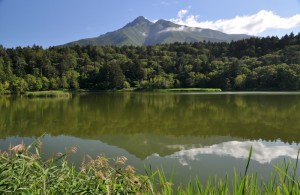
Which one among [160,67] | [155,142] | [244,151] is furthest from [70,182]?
[160,67]

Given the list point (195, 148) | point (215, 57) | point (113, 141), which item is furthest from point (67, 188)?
point (215, 57)

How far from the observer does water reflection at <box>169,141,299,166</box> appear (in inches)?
483

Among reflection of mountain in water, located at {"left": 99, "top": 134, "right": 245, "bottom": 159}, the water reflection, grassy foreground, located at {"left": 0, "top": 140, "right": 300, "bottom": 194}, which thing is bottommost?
reflection of mountain in water, located at {"left": 99, "top": 134, "right": 245, "bottom": 159}

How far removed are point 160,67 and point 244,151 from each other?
10317 cm

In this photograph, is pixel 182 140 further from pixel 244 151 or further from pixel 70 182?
pixel 70 182

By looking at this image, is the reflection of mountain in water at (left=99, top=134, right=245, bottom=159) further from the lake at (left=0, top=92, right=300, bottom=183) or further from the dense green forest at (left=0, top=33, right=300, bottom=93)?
the dense green forest at (left=0, top=33, right=300, bottom=93)

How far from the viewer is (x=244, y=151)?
44.0ft

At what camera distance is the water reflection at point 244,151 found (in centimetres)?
1228

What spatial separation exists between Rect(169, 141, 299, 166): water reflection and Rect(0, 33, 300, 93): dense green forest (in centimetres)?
7151

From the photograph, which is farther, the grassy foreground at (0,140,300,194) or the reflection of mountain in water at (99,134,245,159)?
the reflection of mountain in water at (99,134,245,159)

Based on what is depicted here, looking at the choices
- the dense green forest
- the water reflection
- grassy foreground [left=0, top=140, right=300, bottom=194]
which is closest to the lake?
the water reflection

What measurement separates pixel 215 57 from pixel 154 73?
2678 cm

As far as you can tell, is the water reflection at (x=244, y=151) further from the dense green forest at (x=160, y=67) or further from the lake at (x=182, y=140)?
the dense green forest at (x=160, y=67)

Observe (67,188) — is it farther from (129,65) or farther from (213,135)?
(129,65)
